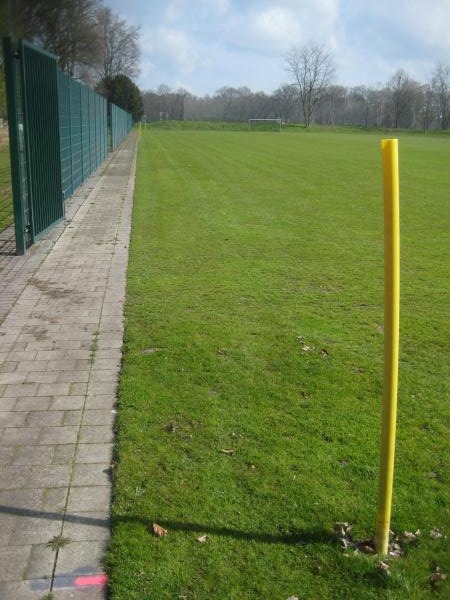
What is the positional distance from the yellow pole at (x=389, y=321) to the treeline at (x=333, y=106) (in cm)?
12678

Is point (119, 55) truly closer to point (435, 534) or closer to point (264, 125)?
point (264, 125)

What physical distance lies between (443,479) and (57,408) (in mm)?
2596

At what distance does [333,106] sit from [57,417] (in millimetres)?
142588

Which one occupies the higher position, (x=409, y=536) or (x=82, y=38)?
(x=82, y=38)

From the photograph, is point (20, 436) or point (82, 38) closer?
point (20, 436)

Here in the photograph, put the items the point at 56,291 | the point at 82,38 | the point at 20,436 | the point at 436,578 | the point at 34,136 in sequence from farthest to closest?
the point at 82,38
the point at 34,136
the point at 56,291
the point at 20,436
the point at 436,578

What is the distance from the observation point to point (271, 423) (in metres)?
4.25

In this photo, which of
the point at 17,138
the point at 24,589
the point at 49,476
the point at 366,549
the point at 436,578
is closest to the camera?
the point at 24,589

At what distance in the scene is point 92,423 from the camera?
4.21m

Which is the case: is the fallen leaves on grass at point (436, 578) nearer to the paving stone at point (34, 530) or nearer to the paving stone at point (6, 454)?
the paving stone at point (34, 530)

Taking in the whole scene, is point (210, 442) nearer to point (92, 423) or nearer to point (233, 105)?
point (92, 423)

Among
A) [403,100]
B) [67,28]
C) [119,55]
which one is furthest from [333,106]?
[67,28]

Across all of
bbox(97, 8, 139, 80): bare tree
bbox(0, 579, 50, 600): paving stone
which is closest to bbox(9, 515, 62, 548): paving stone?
bbox(0, 579, 50, 600): paving stone

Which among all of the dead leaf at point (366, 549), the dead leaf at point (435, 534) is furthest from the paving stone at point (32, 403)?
the dead leaf at point (435, 534)
